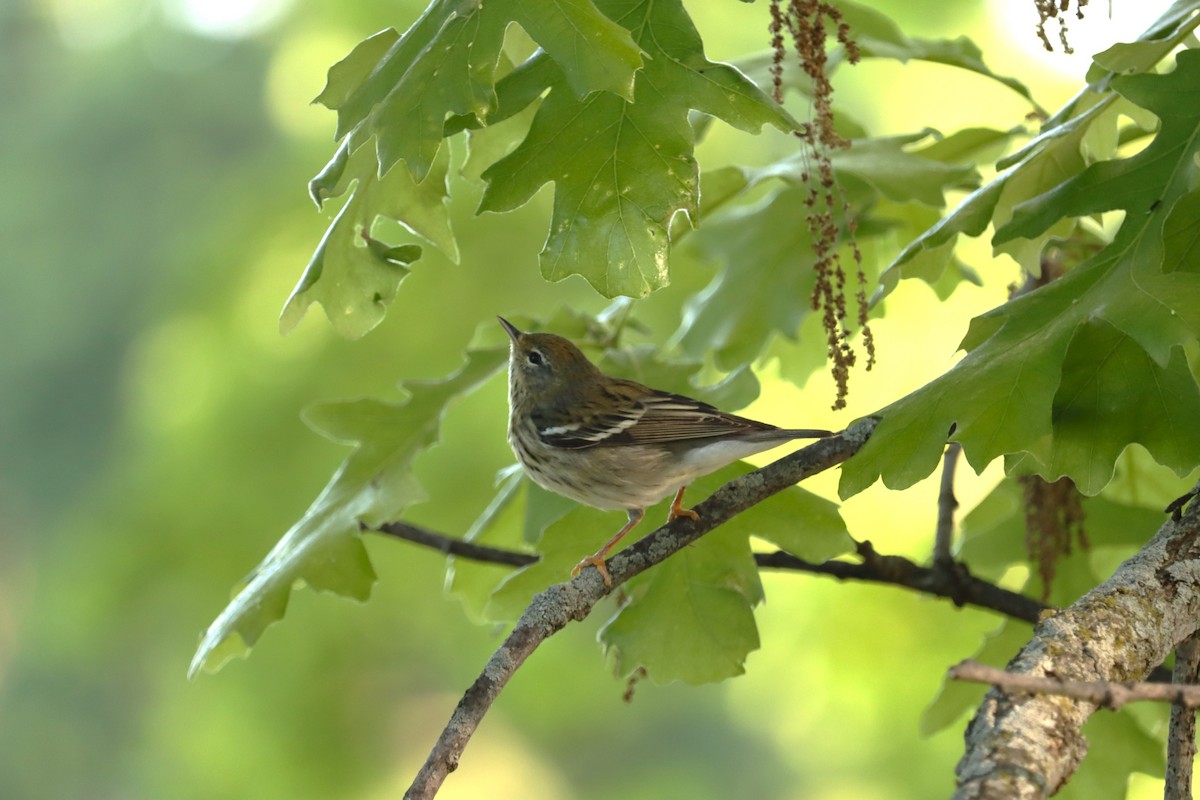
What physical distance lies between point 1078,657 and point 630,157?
0.71 m

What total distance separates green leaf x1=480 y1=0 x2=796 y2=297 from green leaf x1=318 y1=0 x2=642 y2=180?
10 centimetres

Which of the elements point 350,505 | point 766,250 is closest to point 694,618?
point 350,505

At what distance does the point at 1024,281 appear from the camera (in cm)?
196

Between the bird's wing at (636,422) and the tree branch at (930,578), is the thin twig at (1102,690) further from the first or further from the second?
the bird's wing at (636,422)

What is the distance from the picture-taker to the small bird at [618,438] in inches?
77.4

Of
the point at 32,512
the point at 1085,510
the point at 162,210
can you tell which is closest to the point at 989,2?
the point at 1085,510

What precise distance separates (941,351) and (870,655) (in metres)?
0.92

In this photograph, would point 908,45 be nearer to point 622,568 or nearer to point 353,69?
point 353,69

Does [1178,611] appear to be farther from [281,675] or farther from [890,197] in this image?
[281,675]

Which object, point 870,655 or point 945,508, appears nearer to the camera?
point 945,508

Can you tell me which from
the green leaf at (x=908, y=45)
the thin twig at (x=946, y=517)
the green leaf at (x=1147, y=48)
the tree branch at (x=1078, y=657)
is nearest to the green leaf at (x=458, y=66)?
the green leaf at (x=1147, y=48)

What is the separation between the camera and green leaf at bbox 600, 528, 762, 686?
1684 millimetres

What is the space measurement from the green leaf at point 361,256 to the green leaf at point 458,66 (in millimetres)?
185

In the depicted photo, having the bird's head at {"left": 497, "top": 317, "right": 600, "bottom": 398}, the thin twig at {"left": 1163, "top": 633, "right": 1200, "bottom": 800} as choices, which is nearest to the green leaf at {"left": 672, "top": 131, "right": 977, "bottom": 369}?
the bird's head at {"left": 497, "top": 317, "right": 600, "bottom": 398}
